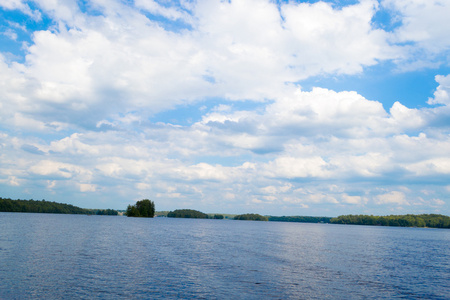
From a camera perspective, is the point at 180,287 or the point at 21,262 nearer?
the point at 180,287

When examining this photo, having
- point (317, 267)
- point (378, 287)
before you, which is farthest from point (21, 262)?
point (378, 287)

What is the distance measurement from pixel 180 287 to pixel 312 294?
14.0 metres

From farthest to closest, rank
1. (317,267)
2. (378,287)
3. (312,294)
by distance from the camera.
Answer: (317,267), (378,287), (312,294)

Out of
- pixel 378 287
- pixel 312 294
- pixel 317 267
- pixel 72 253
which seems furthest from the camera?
pixel 72 253

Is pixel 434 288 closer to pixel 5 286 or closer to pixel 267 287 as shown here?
pixel 267 287

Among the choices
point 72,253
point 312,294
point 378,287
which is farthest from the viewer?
point 72,253

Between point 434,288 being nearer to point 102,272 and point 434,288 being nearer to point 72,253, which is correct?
point 102,272

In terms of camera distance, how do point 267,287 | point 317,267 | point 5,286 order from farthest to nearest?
point 317,267 < point 267,287 < point 5,286

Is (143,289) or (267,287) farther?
(267,287)

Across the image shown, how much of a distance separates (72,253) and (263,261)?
32.3m

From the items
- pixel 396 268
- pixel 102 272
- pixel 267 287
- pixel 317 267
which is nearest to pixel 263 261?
pixel 317 267

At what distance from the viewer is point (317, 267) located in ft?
165

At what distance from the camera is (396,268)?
5488 centimetres

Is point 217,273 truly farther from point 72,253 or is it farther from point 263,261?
point 72,253
